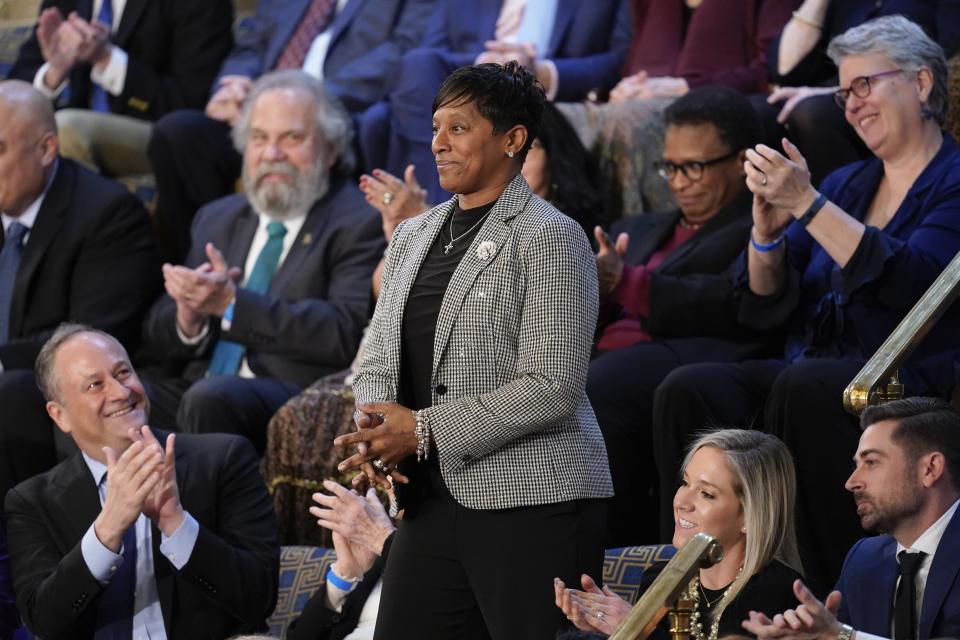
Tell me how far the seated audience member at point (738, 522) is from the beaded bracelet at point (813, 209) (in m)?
0.54

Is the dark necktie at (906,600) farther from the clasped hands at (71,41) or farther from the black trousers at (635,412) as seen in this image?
the clasped hands at (71,41)

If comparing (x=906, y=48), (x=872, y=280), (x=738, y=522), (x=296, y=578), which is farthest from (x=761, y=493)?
(x=296, y=578)

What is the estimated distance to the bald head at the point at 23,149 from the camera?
458cm

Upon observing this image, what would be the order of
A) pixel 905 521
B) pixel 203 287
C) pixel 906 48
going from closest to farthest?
pixel 905 521 < pixel 906 48 < pixel 203 287

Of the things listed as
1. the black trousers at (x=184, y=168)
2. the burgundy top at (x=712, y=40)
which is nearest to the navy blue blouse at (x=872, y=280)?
the burgundy top at (x=712, y=40)

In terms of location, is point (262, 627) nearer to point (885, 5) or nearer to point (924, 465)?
point (924, 465)

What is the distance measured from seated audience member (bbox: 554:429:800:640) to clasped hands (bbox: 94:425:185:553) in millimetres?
1077

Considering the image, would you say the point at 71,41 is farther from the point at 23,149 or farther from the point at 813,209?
the point at 813,209

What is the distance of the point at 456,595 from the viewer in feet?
7.44

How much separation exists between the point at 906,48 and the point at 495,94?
4.93 feet

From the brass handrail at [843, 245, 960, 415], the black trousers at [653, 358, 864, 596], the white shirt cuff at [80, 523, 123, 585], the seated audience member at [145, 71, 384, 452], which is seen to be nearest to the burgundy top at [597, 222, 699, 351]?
the black trousers at [653, 358, 864, 596]

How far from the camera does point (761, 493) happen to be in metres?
2.69

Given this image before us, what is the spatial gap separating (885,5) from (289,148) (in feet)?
6.50

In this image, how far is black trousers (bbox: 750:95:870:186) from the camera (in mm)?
4102
